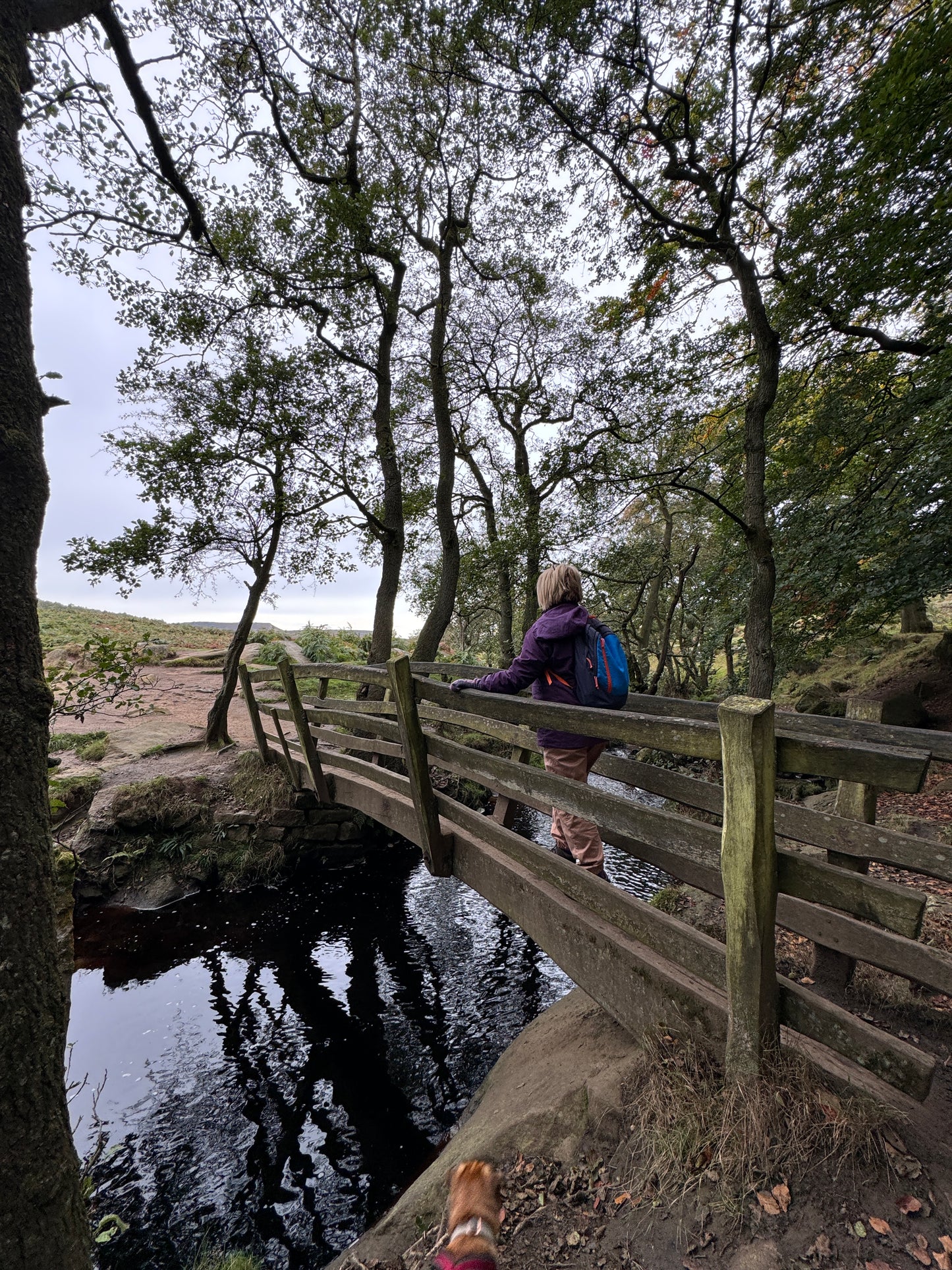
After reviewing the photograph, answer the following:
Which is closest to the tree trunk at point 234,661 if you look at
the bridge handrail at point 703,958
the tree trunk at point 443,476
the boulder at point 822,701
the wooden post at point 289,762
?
the wooden post at point 289,762

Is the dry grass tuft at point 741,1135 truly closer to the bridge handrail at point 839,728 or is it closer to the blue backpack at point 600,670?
the bridge handrail at point 839,728

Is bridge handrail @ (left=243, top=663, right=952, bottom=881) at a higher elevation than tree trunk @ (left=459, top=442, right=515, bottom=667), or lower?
lower

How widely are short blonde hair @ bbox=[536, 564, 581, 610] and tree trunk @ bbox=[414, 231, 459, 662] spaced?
23.4ft

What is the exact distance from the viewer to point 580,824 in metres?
3.63

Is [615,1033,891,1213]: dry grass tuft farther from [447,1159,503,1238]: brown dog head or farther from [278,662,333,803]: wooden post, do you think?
[278,662,333,803]: wooden post

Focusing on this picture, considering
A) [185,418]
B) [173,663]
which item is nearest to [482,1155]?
[185,418]

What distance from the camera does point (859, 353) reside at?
7.82 metres

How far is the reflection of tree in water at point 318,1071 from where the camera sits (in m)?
3.53

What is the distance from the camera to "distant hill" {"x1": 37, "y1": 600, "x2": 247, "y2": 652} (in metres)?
18.6

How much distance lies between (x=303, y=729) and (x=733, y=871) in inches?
232

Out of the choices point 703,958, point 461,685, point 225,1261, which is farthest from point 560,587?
point 225,1261

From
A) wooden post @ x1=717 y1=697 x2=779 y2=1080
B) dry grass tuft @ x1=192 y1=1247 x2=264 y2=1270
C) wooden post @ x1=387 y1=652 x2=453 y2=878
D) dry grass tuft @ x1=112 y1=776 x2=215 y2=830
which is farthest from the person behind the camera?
dry grass tuft @ x1=112 y1=776 x2=215 y2=830

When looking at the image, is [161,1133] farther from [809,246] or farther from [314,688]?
[314,688]

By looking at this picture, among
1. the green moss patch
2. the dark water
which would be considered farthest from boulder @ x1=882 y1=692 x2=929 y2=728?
the green moss patch
